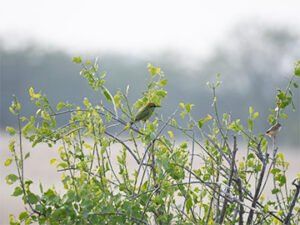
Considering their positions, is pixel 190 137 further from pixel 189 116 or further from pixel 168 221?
pixel 168 221

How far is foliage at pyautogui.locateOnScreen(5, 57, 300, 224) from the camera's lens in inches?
54.8

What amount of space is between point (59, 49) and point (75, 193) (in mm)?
13807

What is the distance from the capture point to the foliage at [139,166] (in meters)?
1.39

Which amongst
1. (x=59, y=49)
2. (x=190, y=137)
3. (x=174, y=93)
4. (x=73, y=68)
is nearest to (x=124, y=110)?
(x=190, y=137)

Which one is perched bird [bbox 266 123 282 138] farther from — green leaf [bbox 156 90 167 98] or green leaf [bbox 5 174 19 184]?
green leaf [bbox 5 174 19 184]

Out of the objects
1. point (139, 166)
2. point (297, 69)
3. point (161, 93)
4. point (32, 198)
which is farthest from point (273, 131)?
point (32, 198)

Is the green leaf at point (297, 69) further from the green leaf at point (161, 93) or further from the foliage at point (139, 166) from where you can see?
the green leaf at point (161, 93)

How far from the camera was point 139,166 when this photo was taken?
149cm

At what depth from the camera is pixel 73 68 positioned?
44.9 ft

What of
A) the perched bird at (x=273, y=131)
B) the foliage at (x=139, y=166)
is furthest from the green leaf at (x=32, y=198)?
the perched bird at (x=273, y=131)

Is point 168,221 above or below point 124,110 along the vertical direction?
below

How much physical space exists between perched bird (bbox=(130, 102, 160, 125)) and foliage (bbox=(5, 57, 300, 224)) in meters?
0.02

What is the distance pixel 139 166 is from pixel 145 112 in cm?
25

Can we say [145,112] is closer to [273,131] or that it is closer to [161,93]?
[161,93]
